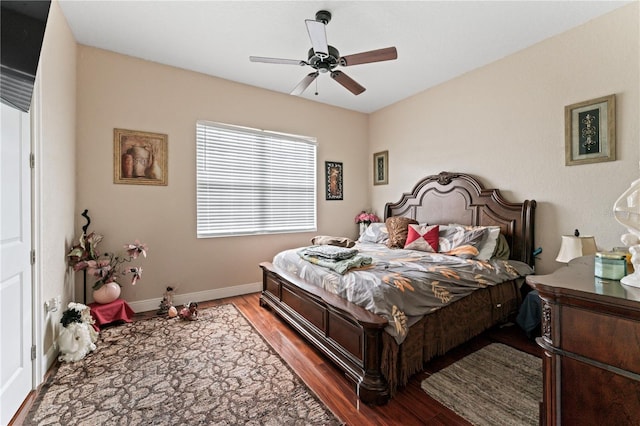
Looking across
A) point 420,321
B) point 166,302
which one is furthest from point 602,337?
point 166,302

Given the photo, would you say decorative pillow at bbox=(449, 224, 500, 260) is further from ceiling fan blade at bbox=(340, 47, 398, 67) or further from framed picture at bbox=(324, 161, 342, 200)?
framed picture at bbox=(324, 161, 342, 200)

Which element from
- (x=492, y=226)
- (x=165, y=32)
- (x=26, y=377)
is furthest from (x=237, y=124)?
(x=492, y=226)

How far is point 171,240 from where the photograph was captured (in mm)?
3357

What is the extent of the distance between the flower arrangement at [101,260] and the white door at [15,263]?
879 mm

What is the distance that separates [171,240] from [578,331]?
364 centimetres

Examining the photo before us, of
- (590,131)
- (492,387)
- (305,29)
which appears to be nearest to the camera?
(492,387)

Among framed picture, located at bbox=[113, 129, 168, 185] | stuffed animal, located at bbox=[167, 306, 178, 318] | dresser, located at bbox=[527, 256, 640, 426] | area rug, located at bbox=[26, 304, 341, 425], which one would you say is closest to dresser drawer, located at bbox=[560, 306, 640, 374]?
dresser, located at bbox=[527, 256, 640, 426]

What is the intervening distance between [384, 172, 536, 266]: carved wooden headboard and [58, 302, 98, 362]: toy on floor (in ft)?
13.0

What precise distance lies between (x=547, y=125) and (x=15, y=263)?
4.54m

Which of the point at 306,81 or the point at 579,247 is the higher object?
the point at 306,81

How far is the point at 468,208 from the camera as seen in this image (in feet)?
11.3

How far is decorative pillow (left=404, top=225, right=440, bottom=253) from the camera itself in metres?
3.21

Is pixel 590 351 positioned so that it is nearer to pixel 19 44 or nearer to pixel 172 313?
pixel 19 44

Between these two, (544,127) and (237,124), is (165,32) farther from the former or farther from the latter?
(544,127)
